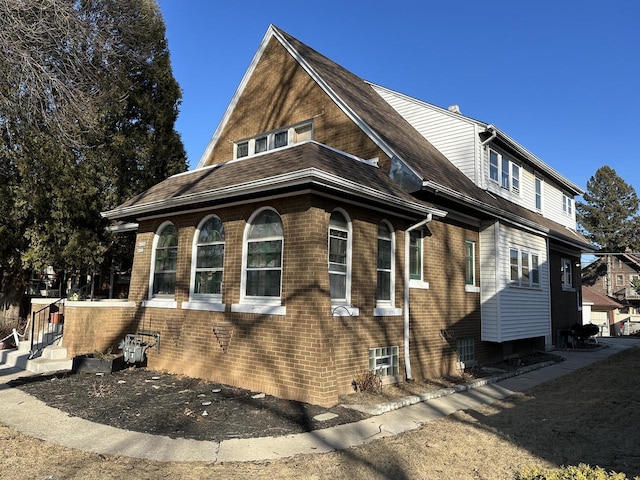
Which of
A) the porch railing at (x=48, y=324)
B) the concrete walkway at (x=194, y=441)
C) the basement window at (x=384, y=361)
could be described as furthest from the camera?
the porch railing at (x=48, y=324)

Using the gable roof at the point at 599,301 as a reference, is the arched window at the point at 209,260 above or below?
above

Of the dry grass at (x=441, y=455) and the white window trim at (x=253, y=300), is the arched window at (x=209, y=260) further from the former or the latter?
the dry grass at (x=441, y=455)

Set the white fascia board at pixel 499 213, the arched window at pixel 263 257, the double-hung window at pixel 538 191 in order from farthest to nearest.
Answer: the double-hung window at pixel 538 191 → the white fascia board at pixel 499 213 → the arched window at pixel 263 257

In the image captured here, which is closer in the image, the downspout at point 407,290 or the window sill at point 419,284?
the downspout at point 407,290

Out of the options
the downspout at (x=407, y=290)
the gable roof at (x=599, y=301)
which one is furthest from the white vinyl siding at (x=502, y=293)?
the gable roof at (x=599, y=301)

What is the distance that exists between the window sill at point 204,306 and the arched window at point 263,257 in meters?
0.67

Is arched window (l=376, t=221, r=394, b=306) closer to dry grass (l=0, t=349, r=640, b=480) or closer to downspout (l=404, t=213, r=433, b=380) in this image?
downspout (l=404, t=213, r=433, b=380)

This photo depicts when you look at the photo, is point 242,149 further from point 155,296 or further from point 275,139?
point 155,296

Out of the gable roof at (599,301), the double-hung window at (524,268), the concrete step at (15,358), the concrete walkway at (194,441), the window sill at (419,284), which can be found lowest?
the concrete walkway at (194,441)

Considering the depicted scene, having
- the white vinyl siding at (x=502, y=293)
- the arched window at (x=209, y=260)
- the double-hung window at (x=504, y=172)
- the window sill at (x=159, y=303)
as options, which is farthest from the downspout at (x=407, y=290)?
the double-hung window at (x=504, y=172)

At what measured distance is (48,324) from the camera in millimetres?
12953

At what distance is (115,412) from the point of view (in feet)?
23.5

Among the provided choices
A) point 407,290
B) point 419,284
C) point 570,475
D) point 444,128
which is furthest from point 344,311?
point 444,128

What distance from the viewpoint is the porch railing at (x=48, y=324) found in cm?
1226
